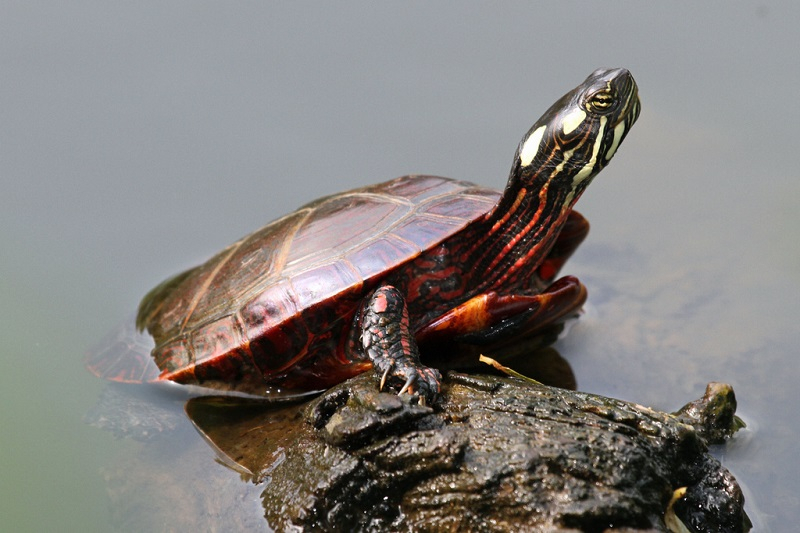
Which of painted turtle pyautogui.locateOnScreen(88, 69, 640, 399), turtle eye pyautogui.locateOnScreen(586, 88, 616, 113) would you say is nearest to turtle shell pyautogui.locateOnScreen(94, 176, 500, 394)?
painted turtle pyautogui.locateOnScreen(88, 69, 640, 399)

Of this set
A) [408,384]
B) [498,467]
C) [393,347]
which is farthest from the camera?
[393,347]

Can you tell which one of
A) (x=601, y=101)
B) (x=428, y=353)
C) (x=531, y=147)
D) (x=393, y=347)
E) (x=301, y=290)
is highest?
(x=601, y=101)

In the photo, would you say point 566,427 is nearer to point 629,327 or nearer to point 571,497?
point 571,497

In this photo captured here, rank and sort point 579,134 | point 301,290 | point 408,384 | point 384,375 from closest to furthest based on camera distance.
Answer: point 408,384
point 384,375
point 301,290
point 579,134

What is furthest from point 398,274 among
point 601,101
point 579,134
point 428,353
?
point 601,101

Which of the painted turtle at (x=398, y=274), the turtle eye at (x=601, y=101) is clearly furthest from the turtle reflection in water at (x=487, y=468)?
the turtle eye at (x=601, y=101)

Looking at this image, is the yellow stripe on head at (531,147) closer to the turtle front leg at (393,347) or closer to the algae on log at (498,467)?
the turtle front leg at (393,347)

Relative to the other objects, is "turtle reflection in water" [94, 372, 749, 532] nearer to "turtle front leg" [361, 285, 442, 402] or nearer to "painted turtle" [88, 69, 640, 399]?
"turtle front leg" [361, 285, 442, 402]

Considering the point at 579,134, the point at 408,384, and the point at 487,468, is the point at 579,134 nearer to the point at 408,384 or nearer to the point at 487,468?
the point at 408,384
